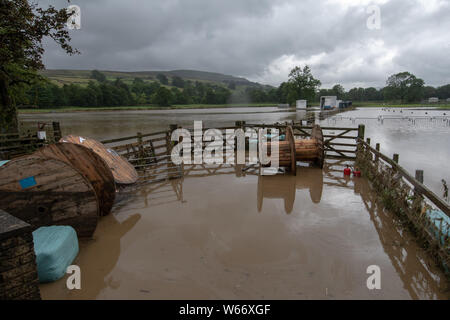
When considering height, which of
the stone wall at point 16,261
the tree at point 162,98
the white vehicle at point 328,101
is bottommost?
the stone wall at point 16,261

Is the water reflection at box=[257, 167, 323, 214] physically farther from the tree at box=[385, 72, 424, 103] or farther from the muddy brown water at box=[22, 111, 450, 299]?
the tree at box=[385, 72, 424, 103]

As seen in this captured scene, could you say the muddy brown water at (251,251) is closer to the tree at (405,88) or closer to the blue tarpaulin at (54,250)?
the blue tarpaulin at (54,250)

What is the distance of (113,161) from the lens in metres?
8.41

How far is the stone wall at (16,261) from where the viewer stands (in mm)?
2955

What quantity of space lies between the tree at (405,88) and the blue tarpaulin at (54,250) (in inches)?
6416

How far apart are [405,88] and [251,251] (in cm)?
16774

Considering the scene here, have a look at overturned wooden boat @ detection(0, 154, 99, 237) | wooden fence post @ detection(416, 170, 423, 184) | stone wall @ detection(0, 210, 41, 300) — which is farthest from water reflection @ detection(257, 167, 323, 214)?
stone wall @ detection(0, 210, 41, 300)

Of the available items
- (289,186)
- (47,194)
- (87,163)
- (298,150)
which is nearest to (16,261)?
(47,194)

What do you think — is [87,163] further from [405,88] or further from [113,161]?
[405,88]

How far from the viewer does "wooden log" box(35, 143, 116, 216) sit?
237 inches

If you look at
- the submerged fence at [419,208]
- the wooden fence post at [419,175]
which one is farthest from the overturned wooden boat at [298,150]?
the wooden fence post at [419,175]

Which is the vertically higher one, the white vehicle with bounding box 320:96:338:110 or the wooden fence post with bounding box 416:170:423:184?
the white vehicle with bounding box 320:96:338:110

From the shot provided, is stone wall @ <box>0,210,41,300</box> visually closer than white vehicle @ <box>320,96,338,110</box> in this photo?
Yes

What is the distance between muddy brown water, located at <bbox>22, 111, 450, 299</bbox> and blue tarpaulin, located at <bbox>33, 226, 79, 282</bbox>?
0.18 meters
